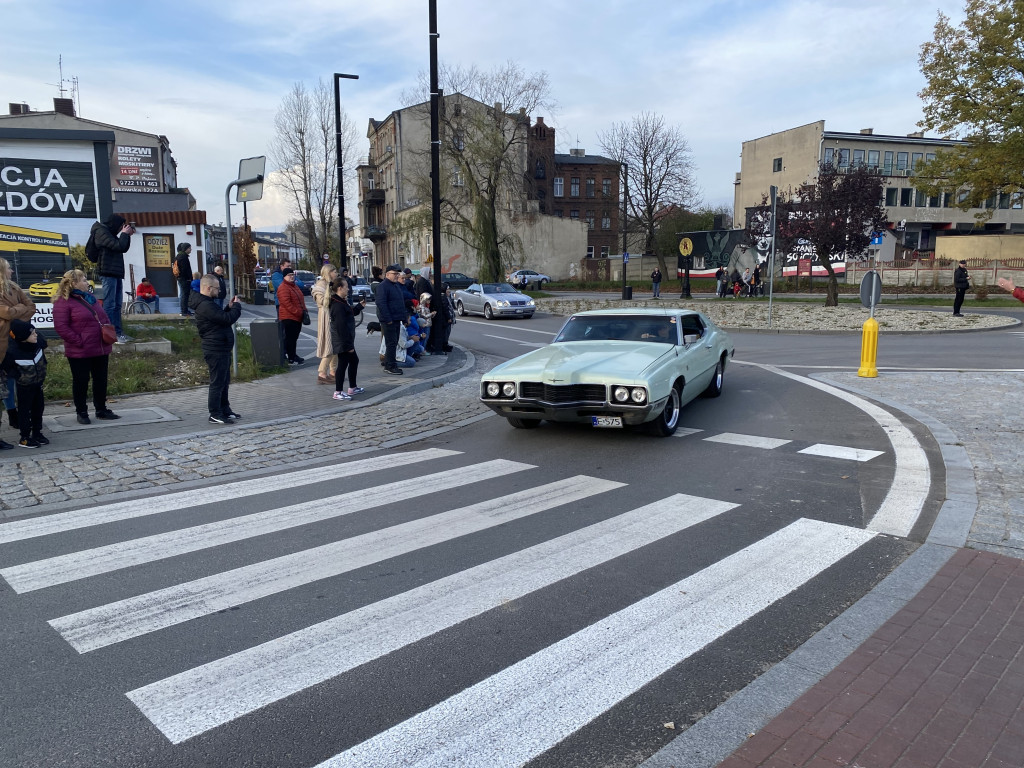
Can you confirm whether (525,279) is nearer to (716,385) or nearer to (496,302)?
(496,302)

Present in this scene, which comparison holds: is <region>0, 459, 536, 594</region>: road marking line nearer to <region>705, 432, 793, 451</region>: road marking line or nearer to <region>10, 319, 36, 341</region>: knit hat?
<region>705, 432, 793, 451</region>: road marking line

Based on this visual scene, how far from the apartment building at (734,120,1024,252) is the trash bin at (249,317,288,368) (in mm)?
59739

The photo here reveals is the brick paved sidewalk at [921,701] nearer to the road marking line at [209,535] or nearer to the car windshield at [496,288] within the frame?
the road marking line at [209,535]

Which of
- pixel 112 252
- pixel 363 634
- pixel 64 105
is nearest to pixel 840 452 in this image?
pixel 363 634

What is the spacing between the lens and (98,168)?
13.9 meters

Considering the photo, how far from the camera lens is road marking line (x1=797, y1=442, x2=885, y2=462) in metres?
7.21

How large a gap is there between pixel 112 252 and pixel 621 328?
834 centimetres

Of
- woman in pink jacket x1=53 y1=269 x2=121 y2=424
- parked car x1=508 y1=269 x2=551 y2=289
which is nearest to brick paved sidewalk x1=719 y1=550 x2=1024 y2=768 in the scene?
woman in pink jacket x1=53 y1=269 x2=121 y2=424

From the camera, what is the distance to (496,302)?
28.5m

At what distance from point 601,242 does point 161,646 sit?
77879 millimetres

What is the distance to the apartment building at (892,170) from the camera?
208 ft

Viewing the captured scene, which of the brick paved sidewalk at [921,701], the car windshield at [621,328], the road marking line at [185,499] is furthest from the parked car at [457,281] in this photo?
the brick paved sidewalk at [921,701]

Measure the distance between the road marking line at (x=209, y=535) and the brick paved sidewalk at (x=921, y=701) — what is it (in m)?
3.65

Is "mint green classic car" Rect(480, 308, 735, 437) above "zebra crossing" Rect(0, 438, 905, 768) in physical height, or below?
above
